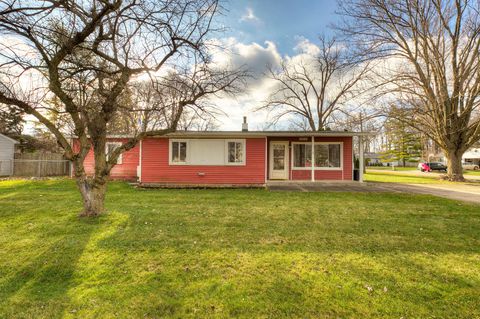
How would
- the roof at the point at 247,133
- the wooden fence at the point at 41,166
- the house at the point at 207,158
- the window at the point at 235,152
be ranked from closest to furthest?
the roof at the point at 247,133, the house at the point at 207,158, the window at the point at 235,152, the wooden fence at the point at 41,166

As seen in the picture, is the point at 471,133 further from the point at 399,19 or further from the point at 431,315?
the point at 431,315

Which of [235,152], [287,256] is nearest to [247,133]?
[235,152]

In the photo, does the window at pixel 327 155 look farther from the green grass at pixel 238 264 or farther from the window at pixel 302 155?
the green grass at pixel 238 264

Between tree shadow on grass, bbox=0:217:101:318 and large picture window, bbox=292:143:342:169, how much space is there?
11.2 meters

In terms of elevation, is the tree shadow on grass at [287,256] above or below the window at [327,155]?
below


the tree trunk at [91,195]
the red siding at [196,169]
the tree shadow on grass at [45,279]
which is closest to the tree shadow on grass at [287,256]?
the tree shadow on grass at [45,279]

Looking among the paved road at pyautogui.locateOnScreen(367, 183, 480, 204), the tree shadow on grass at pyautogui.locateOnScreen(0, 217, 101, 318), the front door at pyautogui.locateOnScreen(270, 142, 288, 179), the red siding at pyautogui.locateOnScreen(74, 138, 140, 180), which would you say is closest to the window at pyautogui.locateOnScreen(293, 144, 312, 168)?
the front door at pyautogui.locateOnScreen(270, 142, 288, 179)

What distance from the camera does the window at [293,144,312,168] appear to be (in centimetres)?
1405

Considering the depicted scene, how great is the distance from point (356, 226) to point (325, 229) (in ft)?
2.83

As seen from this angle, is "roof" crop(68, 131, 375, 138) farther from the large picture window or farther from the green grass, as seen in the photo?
the green grass

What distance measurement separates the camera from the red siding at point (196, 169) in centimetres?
1284

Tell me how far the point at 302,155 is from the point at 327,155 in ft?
4.53

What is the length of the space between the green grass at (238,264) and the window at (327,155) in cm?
672

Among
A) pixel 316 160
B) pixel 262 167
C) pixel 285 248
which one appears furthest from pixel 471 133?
pixel 285 248
